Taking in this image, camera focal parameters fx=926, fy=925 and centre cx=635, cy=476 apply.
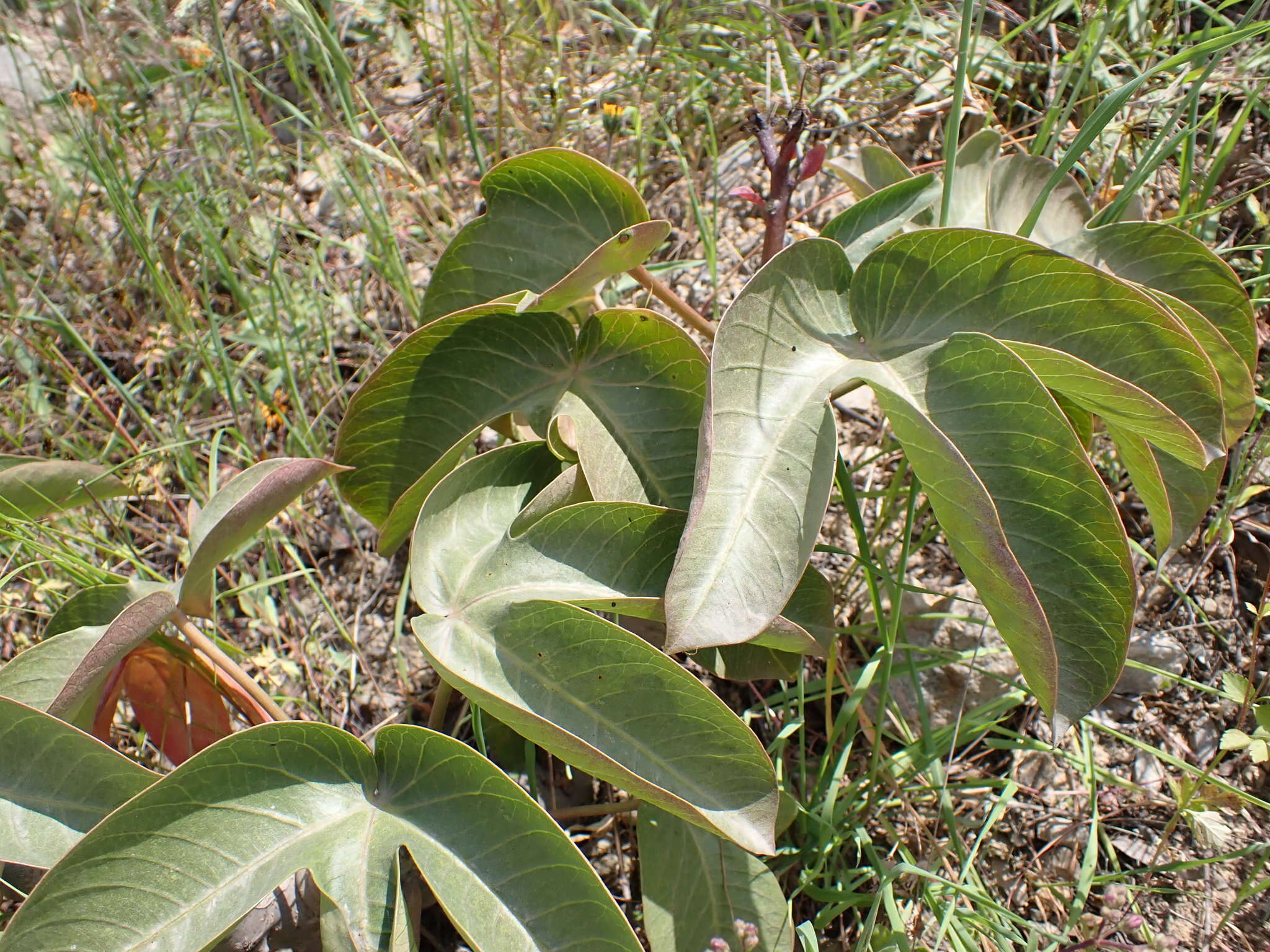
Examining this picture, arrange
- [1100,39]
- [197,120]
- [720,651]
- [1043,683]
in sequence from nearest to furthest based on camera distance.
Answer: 1. [1043,683]
2. [720,651]
3. [1100,39]
4. [197,120]

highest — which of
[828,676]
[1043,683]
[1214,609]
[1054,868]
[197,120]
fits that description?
[197,120]

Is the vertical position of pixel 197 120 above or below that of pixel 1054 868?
above

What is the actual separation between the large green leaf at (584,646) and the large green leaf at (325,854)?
0.09 metres

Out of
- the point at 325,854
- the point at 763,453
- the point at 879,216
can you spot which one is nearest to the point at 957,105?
the point at 879,216

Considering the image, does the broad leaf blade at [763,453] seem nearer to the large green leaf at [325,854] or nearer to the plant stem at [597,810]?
the large green leaf at [325,854]

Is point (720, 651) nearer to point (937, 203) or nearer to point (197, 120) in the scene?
point (937, 203)

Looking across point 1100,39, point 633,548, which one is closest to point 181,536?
point 633,548

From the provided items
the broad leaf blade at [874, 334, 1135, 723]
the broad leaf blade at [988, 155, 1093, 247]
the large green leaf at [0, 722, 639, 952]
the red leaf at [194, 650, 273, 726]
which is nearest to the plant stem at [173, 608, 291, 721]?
the red leaf at [194, 650, 273, 726]

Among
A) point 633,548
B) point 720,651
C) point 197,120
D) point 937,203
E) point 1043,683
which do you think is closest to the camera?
point 1043,683

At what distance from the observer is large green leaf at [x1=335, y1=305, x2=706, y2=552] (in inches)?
46.7

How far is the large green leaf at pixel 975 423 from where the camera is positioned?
0.90 metres

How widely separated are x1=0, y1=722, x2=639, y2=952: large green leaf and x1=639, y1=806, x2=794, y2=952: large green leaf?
0.94ft

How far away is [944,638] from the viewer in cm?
154

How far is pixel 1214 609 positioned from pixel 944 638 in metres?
0.44
